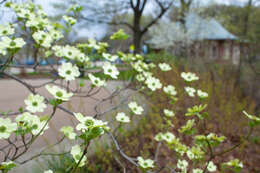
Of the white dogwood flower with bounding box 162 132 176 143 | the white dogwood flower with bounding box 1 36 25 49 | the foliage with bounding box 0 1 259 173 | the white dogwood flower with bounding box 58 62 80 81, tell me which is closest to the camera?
the foliage with bounding box 0 1 259 173

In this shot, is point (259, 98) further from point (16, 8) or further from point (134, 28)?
point (134, 28)

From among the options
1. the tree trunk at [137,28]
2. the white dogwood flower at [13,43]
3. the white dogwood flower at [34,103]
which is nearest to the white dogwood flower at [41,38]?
the white dogwood flower at [13,43]

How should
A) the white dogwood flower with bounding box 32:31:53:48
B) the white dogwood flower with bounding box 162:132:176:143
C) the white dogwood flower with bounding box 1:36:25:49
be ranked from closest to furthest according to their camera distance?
the white dogwood flower with bounding box 1:36:25:49 → the white dogwood flower with bounding box 32:31:53:48 → the white dogwood flower with bounding box 162:132:176:143

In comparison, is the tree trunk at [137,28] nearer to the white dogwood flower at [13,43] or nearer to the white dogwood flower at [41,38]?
the white dogwood flower at [41,38]

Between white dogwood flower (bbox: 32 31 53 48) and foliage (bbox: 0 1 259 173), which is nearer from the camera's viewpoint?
foliage (bbox: 0 1 259 173)

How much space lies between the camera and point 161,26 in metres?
12.6

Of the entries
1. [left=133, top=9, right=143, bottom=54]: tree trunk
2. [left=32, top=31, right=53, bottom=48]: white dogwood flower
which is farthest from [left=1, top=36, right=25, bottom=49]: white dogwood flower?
[left=133, top=9, right=143, bottom=54]: tree trunk

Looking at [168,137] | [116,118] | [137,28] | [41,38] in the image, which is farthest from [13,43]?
[137,28]

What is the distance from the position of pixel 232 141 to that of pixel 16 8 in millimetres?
2874

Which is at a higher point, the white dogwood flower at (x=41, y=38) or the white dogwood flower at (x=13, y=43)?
the white dogwood flower at (x=41, y=38)

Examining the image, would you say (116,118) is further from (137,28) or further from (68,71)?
(137,28)

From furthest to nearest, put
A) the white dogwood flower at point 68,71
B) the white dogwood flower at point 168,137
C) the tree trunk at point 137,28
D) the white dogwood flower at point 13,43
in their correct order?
the tree trunk at point 137,28
the white dogwood flower at point 168,137
the white dogwood flower at point 68,71
the white dogwood flower at point 13,43

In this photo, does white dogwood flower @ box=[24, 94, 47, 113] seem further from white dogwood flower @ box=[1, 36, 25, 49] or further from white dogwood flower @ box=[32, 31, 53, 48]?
white dogwood flower @ box=[32, 31, 53, 48]

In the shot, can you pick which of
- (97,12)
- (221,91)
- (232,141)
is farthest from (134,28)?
(232,141)
